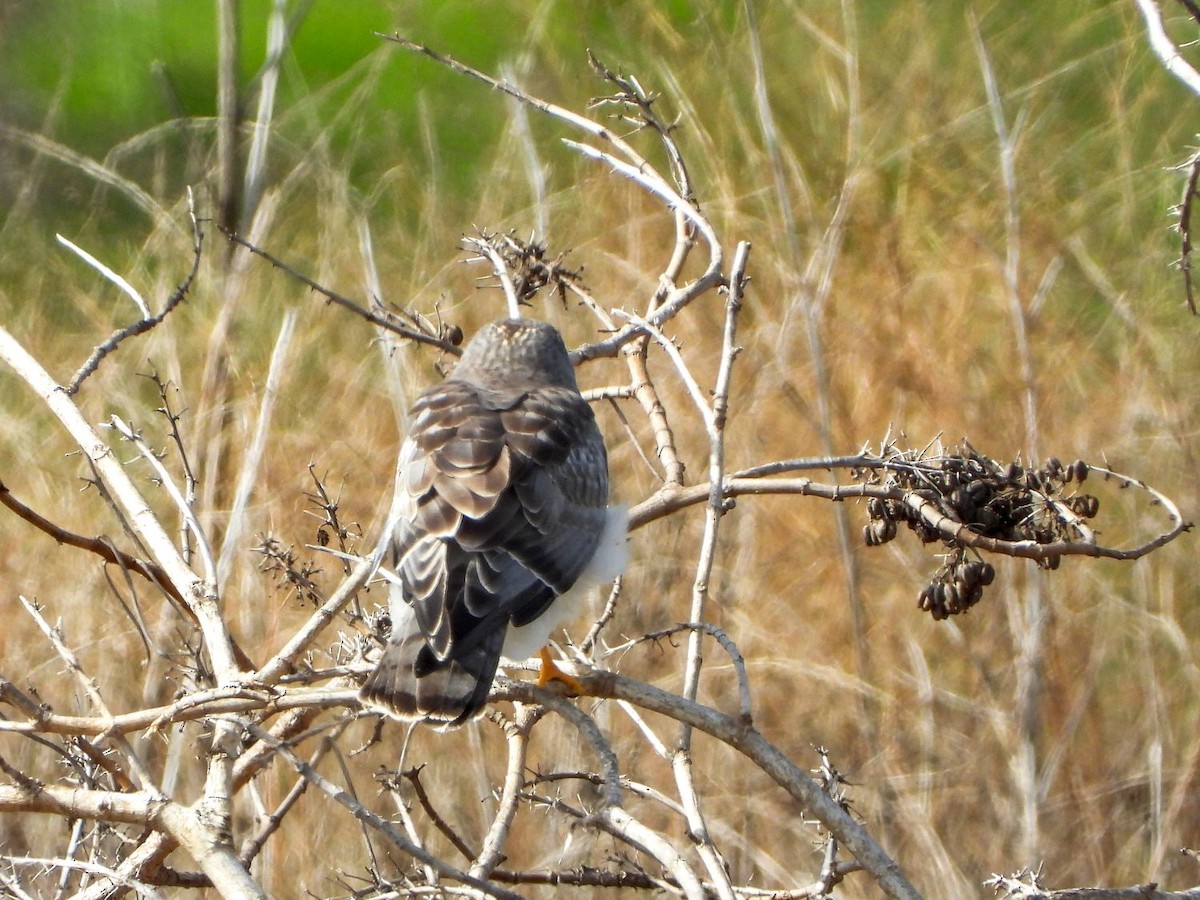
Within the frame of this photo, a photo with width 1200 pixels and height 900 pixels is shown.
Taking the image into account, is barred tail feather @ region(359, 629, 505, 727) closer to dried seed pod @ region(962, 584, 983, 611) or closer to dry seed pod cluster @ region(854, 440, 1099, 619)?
dry seed pod cluster @ region(854, 440, 1099, 619)

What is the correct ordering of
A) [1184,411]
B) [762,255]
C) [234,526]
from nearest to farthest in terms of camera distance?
1. [234,526]
2. [1184,411]
3. [762,255]

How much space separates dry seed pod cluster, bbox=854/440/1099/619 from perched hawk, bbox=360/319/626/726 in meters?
0.63

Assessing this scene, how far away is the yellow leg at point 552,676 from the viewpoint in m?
2.84

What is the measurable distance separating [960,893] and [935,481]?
242 cm

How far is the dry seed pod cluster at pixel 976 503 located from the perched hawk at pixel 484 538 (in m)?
0.63

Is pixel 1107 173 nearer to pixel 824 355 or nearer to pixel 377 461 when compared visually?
pixel 824 355

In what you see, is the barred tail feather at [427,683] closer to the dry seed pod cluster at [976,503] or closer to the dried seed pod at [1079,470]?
the dry seed pod cluster at [976,503]

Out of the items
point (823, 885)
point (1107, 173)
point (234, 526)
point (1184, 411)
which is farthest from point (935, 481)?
point (1107, 173)

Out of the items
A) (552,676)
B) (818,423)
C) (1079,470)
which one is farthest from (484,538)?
(818,423)

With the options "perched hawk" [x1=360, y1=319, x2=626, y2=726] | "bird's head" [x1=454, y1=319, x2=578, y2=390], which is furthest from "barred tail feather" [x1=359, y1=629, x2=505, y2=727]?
"bird's head" [x1=454, y1=319, x2=578, y2=390]

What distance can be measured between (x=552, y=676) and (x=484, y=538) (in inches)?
14.4

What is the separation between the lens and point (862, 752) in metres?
5.37

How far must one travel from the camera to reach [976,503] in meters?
2.82

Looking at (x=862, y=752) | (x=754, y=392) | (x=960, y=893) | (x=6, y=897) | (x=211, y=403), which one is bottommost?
(x=6, y=897)
